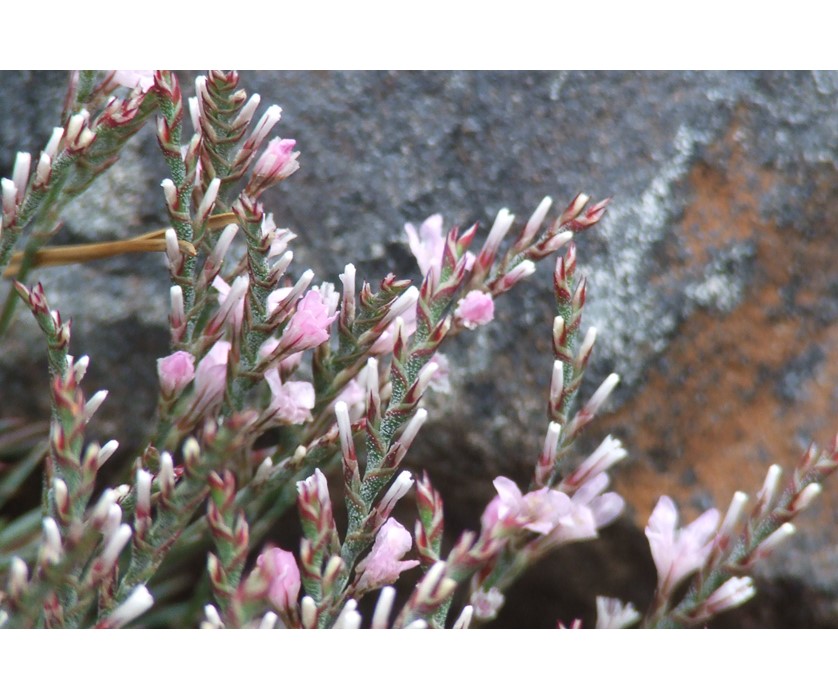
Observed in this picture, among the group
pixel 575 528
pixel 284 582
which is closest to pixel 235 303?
pixel 284 582

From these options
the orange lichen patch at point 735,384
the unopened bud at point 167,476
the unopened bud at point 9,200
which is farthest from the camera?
the orange lichen patch at point 735,384

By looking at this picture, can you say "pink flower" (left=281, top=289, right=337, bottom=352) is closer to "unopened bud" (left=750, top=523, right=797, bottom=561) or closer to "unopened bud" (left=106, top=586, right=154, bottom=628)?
"unopened bud" (left=106, top=586, right=154, bottom=628)

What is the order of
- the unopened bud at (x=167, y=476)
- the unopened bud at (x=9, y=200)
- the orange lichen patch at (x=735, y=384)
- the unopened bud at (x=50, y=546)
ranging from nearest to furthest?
the unopened bud at (x=50, y=546) → the unopened bud at (x=167, y=476) → the unopened bud at (x=9, y=200) → the orange lichen patch at (x=735, y=384)

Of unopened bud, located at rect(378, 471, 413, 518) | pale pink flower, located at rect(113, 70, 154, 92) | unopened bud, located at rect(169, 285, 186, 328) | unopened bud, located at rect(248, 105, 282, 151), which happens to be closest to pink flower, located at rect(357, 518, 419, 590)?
unopened bud, located at rect(378, 471, 413, 518)

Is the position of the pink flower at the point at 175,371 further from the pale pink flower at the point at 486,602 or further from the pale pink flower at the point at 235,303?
the pale pink flower at the point at 486,602

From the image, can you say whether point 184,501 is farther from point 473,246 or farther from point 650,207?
point 650,207

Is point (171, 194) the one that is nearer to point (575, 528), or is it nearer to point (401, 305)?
point (401, 305)

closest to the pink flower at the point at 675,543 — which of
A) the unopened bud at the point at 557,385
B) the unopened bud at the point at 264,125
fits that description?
the unopened bud at the point at 557,385
